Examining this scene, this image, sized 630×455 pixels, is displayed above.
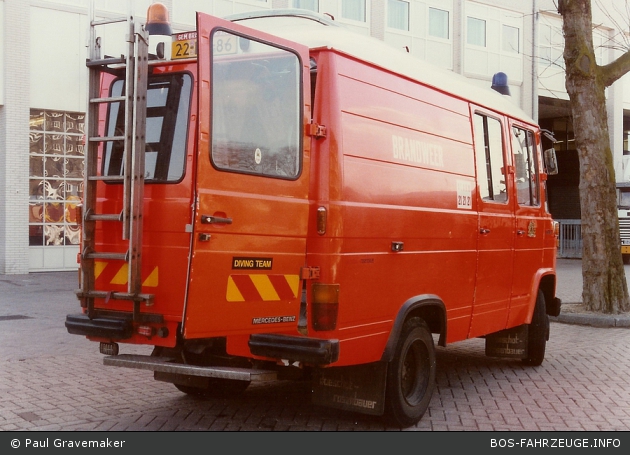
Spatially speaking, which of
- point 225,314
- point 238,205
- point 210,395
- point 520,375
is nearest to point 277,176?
point 238,205

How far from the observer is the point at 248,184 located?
4.79m

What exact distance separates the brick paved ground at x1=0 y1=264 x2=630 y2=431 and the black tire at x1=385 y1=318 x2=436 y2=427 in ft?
0.62

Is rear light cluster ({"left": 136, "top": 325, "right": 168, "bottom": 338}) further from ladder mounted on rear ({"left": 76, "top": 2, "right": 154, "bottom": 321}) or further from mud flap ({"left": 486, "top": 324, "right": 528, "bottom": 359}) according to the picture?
mud flap ({"left": 486, "top": 324, "right": 528, "bottom": 359})

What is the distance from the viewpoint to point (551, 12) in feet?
102

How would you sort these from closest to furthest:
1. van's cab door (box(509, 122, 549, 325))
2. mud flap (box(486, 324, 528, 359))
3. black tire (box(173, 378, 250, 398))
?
black tire (box(173, 378, 250, 398))
van's cab door (box(509, 122, 549, 325))
mud flap (box(486, 324, 528, 359))

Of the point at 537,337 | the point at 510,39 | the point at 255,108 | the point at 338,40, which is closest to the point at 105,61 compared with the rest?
the point at 255,108

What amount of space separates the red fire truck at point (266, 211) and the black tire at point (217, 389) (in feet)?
2.23

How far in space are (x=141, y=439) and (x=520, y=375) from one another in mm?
4276

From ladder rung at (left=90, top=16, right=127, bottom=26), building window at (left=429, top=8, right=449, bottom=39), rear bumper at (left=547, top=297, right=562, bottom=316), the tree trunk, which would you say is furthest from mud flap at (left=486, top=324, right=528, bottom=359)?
building window at (left=429, top=8, right=449, bottom=39)

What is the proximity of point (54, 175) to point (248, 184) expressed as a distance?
15.9 m

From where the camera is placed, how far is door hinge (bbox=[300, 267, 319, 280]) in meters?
5.03

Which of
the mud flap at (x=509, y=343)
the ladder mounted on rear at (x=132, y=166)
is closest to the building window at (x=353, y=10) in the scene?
the mud flap at (x=509, y=343)

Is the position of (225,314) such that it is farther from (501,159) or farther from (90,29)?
(501,159)

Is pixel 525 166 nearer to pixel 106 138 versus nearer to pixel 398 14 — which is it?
pixel 106 138
